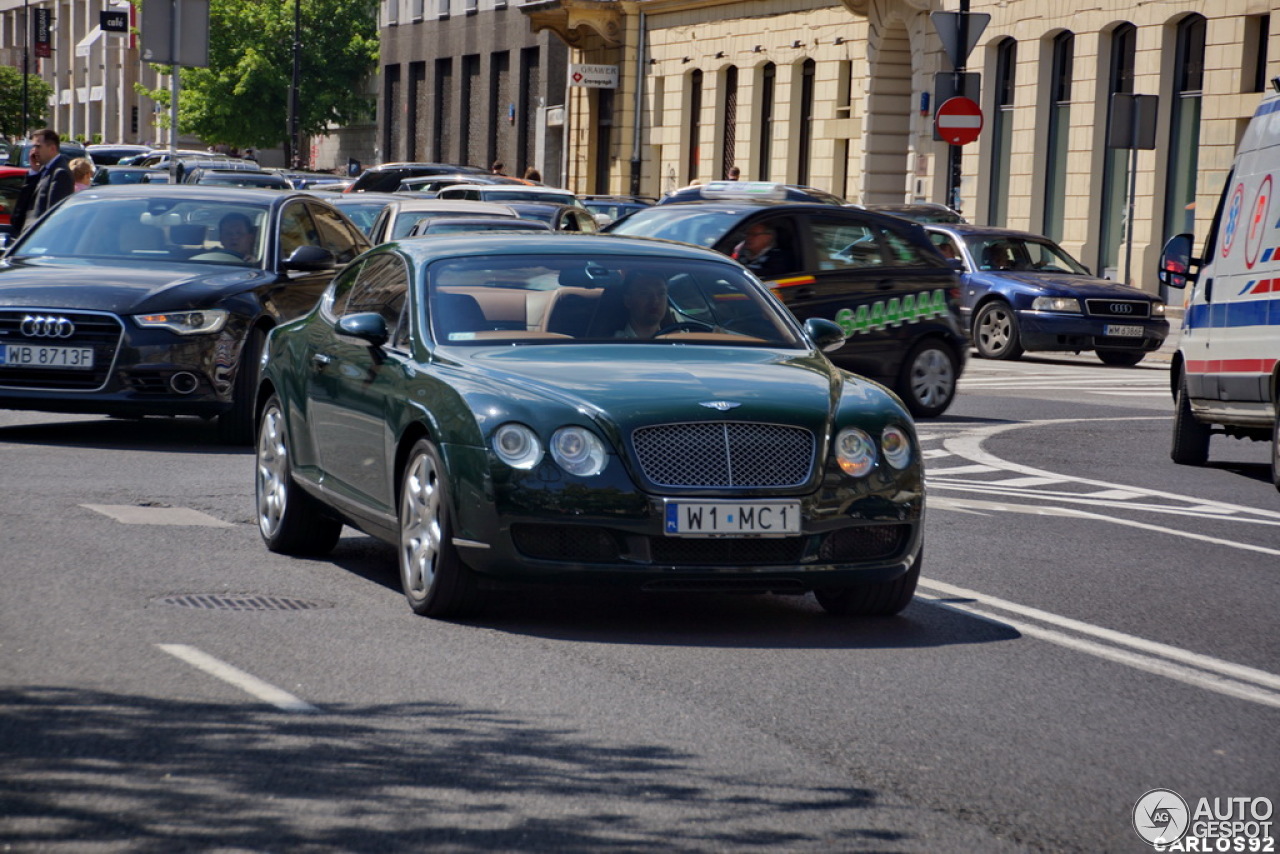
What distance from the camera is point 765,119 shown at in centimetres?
5025

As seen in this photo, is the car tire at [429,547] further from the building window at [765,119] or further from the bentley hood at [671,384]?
the building window at [765,119]

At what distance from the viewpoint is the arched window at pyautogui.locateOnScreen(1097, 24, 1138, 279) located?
36.6 metres

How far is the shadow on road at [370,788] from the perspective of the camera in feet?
16.4

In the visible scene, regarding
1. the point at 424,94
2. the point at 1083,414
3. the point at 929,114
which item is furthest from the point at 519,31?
the point at 1083,414

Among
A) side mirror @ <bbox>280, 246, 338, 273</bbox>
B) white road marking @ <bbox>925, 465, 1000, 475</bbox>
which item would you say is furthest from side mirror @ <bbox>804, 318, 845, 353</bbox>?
side mirror @ <bbox>280, 246, 338, 273</bbox>

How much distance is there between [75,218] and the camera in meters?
14.9

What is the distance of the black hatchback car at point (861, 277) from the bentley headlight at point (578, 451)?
8832mm

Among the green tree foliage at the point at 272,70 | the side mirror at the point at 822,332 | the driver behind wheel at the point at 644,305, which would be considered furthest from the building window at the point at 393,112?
the driver behind wheel at the point at 644,305

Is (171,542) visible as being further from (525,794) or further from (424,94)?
(424,94)

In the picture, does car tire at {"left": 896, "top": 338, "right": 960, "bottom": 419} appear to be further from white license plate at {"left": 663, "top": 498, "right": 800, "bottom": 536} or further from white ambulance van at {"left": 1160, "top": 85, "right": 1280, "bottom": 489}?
white license plate at {"left": 663, "top": 498, "right": 800, "bottom": 536}

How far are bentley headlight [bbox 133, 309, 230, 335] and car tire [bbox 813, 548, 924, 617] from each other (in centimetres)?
612

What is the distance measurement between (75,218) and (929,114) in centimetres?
2740

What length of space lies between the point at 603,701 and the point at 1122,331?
19.5 metres

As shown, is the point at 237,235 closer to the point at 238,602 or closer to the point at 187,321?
the point at 187,321
